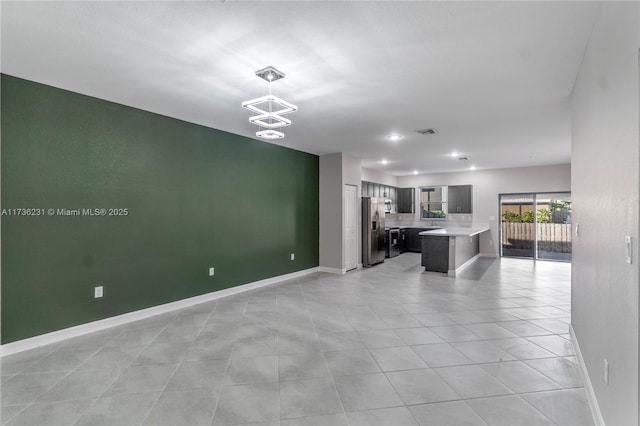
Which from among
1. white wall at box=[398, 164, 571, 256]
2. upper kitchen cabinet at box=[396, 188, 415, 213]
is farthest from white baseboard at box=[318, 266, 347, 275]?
white wall at box=[398, 164, 571, 256]

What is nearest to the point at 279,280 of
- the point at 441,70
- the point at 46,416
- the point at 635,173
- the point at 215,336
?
the point at 215,336

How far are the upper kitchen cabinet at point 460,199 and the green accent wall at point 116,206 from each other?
22.4ft

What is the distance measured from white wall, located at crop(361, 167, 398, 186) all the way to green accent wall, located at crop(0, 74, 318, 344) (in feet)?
14.4

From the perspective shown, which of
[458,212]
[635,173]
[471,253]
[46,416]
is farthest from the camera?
[458,212]

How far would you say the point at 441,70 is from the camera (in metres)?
2.99

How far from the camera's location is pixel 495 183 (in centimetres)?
955

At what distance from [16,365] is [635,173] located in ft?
15.6

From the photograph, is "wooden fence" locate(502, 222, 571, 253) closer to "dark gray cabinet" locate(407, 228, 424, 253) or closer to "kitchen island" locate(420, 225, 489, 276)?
"dark gray cabinet" locate(407, 228, 424, 253)

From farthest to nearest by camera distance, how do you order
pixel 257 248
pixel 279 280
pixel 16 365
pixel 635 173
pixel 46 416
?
pixel 279 280
pixel 257 248
pixel 16 365
pixel 46 416
pixel 635 173

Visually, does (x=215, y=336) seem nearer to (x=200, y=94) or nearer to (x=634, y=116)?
(x=200, y=94)

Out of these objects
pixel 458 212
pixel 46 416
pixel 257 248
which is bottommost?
pixel 46 416

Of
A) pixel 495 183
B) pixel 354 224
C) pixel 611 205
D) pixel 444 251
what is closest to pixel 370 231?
pixel 354 224

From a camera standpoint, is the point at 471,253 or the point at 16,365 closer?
the point at 16,365

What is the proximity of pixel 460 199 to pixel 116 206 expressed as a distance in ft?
31.2
